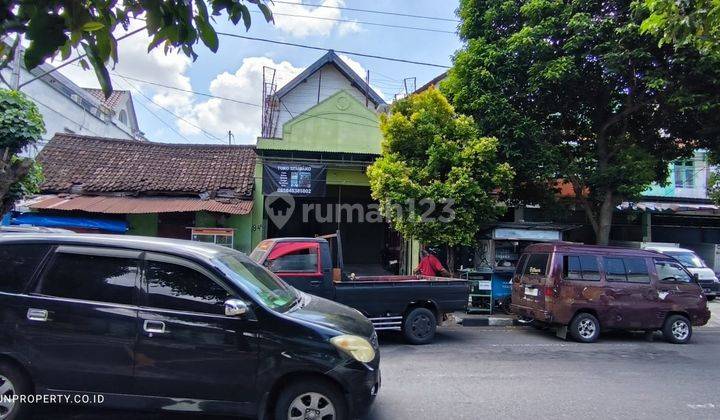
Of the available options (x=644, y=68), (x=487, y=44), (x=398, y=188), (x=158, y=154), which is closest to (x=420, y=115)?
(x=398, y=188)

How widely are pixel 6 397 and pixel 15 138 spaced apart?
20.3 feet

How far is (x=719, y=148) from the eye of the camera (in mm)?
11719

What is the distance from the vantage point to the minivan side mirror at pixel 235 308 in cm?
388

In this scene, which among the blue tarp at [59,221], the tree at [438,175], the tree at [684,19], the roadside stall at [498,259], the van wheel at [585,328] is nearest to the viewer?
the tree at [684,19]

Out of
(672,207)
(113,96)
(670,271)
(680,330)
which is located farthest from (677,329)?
(113,96)

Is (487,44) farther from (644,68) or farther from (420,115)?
(644,68)

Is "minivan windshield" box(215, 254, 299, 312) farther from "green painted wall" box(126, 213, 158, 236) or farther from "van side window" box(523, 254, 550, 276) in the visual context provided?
"green painted wall" box(126, 213, 158, 236)

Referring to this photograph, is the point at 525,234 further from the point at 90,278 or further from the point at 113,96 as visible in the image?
the point at 113,96

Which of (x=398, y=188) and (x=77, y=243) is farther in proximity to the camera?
(x=398, y=188)

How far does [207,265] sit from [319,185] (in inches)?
401

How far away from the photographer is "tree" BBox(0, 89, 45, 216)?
788 centimetres

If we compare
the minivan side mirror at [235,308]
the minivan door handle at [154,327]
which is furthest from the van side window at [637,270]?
the minivan door handle at [154,327]

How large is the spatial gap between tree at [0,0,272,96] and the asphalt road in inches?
132

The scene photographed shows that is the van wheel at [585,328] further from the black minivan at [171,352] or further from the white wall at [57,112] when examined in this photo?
the white wall at [57,112]
